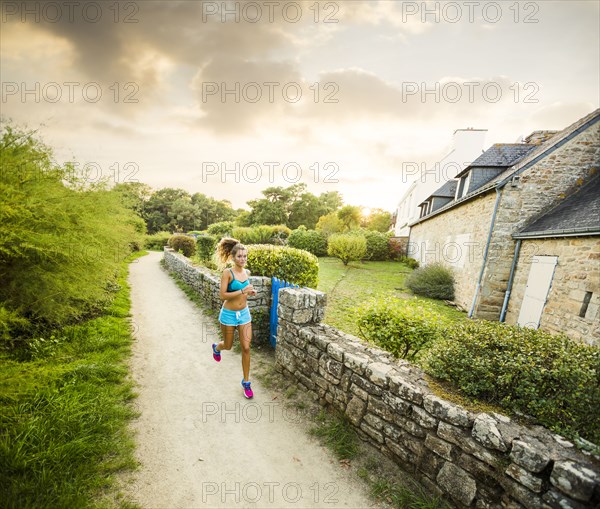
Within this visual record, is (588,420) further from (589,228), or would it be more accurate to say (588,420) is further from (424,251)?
(424,251)

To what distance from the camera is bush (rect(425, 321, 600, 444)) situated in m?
2.04

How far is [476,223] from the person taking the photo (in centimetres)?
932

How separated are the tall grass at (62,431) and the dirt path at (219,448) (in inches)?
9.7

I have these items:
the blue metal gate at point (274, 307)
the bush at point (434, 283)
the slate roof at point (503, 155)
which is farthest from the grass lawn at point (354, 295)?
the slate roof at point (503, 155)

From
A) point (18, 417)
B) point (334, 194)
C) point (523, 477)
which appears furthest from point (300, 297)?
point (334, 194)

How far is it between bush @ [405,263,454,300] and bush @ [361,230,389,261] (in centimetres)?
1019

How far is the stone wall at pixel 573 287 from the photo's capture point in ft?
17.9

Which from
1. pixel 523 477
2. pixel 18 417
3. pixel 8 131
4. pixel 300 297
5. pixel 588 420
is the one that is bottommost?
pixel 18 417

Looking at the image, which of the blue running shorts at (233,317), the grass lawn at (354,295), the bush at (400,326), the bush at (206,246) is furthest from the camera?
the bush at (206,246)

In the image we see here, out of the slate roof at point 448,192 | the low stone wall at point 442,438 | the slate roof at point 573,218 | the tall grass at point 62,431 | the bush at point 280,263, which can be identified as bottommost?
the tall grass at point 62,431

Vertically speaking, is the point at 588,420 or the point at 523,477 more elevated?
the point at 588,420

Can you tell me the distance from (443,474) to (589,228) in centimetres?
705

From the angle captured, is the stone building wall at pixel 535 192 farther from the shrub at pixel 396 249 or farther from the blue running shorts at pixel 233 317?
the shrub at pixel 396 249

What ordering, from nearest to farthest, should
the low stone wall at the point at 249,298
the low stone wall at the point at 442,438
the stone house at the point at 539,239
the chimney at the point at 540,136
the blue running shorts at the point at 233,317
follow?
the low stone wall at the point at 442,438 → the blue running shorts at the point at 233,317 → the low stone wall at the point at 249,298 → the stone house at the point at 539,239 → the chimney at the point at 540,136
